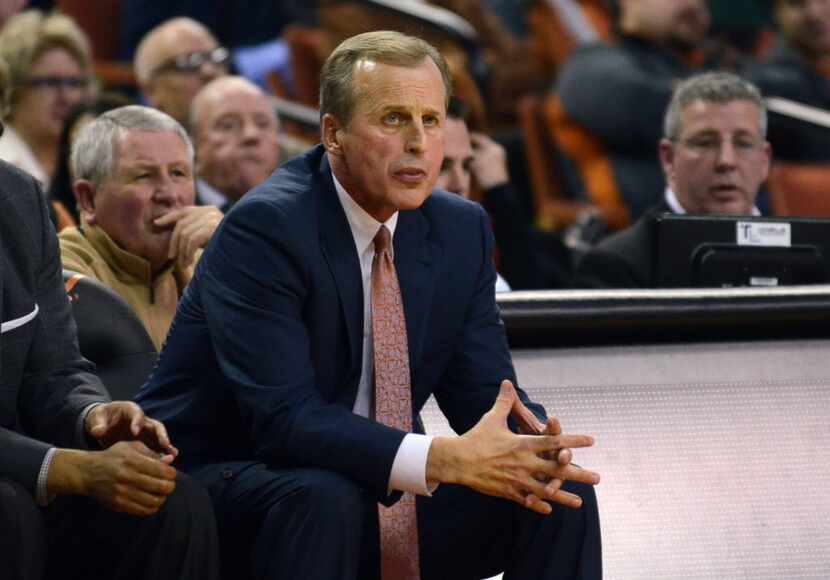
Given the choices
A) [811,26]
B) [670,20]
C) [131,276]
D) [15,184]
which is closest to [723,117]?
[670,20]

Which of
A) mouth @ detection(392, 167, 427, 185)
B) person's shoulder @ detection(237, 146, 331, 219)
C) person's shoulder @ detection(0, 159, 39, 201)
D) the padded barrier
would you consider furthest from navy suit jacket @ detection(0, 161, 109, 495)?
the padded barrier

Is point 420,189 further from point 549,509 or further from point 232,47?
point 232,47

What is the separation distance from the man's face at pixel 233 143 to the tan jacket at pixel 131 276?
974mm

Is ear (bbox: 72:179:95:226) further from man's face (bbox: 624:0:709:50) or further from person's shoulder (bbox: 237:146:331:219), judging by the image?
man's face (bbox: 624:0:709:50)

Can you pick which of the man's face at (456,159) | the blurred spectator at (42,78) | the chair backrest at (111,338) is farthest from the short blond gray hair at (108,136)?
the blurred spectator at (42,78)

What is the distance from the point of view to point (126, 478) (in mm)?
1979

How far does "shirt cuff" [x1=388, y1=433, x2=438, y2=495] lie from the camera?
6.81ft

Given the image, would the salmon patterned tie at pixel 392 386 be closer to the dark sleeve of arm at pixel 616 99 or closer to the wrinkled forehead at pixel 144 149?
the wrinkled forehead at pixel 144 149

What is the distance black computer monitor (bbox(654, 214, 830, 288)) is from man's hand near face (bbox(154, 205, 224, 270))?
2.76 feet

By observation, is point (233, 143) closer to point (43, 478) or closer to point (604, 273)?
point (604, 273)

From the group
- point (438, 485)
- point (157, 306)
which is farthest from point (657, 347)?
point (157, 306)

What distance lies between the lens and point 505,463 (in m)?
2.04

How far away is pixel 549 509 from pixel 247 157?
6.68 feet

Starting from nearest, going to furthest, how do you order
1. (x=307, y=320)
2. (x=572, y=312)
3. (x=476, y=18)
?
(x=307, y=320) < (x=572, y=312) < (x=476, y=18)
